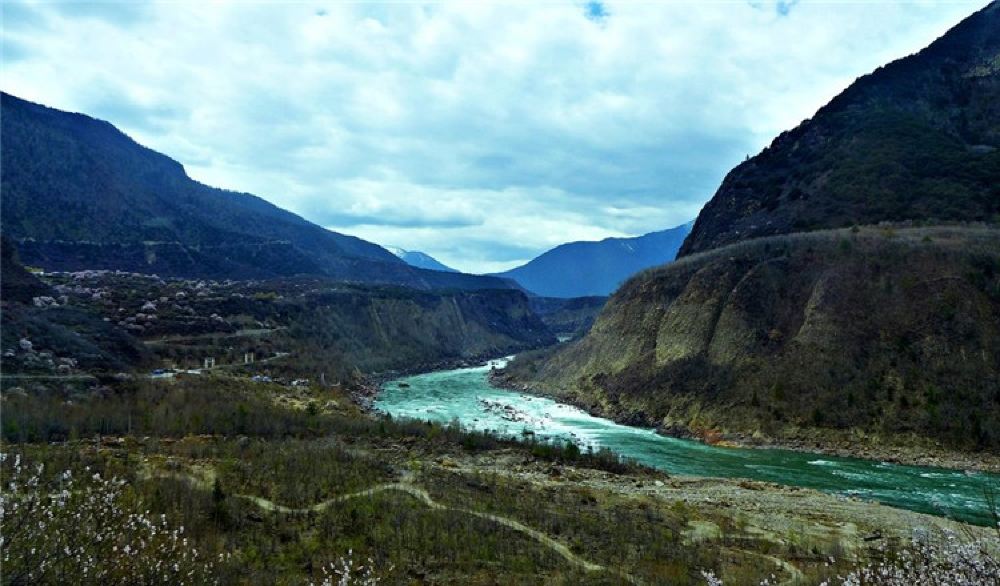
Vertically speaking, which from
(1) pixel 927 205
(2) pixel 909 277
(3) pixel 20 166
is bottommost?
(2) pixel 909 277

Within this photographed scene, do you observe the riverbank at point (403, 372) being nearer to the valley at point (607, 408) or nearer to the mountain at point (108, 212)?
the valley at point (607, 408)

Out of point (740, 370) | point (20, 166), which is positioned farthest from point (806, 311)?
point (20, 166)

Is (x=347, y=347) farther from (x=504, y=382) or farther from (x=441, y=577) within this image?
(x=441, y=577)

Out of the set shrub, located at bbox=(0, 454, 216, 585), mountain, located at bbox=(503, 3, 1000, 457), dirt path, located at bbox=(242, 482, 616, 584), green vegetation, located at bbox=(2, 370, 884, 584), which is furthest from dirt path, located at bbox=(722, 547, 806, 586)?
mountain, located at bbox=(503, 3, 1000, 457)

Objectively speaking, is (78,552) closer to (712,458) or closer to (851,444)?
(712,458)

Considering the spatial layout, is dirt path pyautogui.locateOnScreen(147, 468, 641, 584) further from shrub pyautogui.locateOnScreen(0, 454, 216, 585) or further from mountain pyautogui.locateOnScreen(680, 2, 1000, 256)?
mountain pyautogui.locateOnScreen(680, 2, 1000, 256)

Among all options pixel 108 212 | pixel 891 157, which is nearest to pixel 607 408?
pixel 891 157
